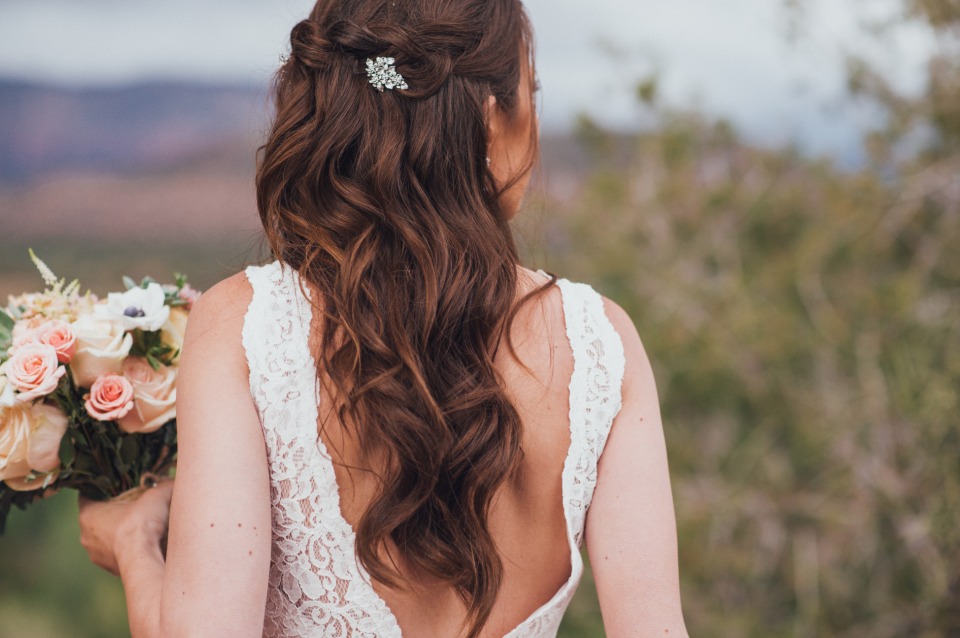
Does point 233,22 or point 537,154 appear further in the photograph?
point 233,22

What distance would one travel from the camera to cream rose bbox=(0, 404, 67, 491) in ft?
4.96

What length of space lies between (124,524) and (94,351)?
0.31 m

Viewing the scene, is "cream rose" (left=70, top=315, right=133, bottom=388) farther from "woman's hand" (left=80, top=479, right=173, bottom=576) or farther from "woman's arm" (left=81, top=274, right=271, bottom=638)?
"woman's arm" (left=81, top=274, right=271, bottom=638)

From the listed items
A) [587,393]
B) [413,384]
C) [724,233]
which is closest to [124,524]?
[413,384]

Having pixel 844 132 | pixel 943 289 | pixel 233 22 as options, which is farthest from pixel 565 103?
pixel 943 289

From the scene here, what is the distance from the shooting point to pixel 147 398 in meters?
1.57

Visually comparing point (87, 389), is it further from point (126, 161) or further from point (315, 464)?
Result: point (126, 161)

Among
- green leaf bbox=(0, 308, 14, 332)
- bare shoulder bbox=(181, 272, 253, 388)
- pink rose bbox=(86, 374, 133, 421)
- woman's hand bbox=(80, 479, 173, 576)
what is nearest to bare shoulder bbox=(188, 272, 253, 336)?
bare shoulder bbox=(181, 272, 253, 388)

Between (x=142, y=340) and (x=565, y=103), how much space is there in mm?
3478

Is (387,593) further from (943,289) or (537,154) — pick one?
(943,289)

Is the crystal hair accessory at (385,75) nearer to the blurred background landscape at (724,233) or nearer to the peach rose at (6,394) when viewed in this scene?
the peach rose at (6,394)

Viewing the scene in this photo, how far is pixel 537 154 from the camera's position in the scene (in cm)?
155

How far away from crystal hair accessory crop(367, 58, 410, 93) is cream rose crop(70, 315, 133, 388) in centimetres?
68

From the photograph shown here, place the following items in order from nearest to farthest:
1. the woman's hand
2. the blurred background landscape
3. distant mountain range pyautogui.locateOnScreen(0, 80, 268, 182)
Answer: the woman's hand, the blurred background landscape, distant mountain range pyautogui.locateOnScreen(0, 80, 268, 182)
